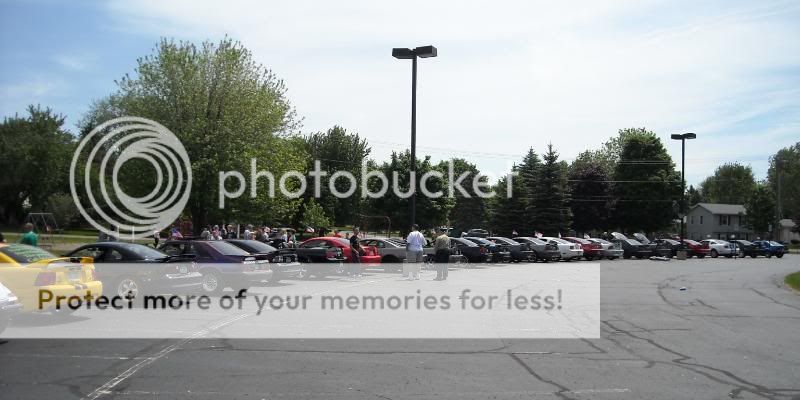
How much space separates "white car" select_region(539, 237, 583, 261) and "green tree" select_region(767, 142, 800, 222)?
61.4 m

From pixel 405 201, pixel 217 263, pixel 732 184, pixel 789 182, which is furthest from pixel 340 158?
pixel 732 184

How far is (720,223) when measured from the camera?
9762 cm

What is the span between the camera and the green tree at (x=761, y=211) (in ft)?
289

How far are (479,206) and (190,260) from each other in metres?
72.7

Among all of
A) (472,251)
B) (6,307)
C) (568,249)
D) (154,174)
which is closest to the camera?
(6,307)

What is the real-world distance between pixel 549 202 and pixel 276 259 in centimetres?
3965

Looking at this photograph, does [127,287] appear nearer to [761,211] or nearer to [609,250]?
[609,250]

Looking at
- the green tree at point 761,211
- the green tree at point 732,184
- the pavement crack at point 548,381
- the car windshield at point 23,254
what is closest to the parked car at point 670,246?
the pavement crack at point 548,381

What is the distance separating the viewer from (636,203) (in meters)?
67.4

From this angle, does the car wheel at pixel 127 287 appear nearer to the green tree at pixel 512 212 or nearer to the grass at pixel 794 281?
the grass at pixel 794 281

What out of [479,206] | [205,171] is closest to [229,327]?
[205,171]

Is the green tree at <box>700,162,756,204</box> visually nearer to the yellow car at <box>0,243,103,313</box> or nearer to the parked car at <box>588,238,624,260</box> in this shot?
the parked car at <box>588,238,624,260</box>

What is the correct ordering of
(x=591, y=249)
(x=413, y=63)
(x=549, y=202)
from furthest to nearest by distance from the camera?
(x=549, y=202) < (x=591, y=249) < (x=413, y=63)

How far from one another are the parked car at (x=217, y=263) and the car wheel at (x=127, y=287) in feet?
5.67
